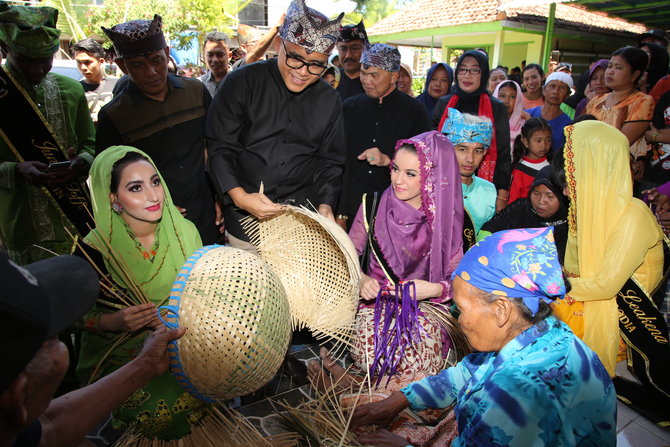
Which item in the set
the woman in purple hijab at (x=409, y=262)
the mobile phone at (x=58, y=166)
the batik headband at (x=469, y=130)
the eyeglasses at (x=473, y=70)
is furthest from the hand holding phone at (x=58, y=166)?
the eyeglasses at (x=473, y=70)

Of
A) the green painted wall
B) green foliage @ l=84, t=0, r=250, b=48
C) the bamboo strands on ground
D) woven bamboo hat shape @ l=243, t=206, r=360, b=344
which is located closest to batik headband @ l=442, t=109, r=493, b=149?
woven bamboo hat shape @ l=243, t=206, r=360, b=344

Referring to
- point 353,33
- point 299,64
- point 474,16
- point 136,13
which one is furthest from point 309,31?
point 136,13

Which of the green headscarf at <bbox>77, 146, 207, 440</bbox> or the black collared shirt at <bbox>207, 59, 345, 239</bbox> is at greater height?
the black collared shirt at <bbox>207, 59, 345, 239</bbox>

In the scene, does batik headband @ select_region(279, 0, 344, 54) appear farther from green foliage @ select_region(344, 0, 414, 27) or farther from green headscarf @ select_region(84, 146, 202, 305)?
green foliage @ select_region(344, 0, 414, 27)

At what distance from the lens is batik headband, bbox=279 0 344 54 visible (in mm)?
2365

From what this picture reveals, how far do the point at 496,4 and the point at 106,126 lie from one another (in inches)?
578

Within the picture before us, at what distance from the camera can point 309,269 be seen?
2.25 m

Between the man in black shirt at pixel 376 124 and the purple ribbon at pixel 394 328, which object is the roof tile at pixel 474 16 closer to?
the man in black shirt at pixel 376 124

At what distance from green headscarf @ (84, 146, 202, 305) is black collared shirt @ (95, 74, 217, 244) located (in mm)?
726

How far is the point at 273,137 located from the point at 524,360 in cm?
194

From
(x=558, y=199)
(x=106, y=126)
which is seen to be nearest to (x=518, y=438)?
(x=558, y=199)

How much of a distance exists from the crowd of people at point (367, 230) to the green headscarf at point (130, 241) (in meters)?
0.01

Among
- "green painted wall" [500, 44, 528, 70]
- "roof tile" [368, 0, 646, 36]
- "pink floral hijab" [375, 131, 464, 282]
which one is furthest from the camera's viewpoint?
"green painted wall" [500, 44, 528, 70]

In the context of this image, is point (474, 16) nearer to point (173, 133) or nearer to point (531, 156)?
point (531, 156)
